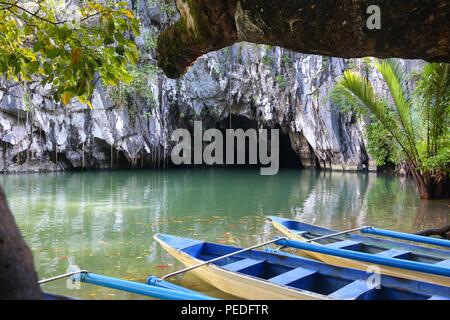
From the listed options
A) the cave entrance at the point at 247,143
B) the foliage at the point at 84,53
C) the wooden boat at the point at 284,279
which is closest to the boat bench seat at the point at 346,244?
the wooden boat at the point at 284,279

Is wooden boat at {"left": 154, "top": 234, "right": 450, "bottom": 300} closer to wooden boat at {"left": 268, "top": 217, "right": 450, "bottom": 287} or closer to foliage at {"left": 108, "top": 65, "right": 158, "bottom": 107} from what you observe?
wooden boat at {"left": 268, "top": 217, "right": 450, "bottom": 287}

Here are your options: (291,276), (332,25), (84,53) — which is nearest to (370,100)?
(291,276)

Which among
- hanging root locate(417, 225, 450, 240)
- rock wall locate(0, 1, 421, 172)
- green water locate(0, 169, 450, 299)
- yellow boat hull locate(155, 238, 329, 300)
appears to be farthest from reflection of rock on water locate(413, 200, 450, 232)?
rock wall locate(0, 1, 421, 172)

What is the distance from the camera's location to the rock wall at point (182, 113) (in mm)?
22453

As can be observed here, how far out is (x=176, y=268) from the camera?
534cm

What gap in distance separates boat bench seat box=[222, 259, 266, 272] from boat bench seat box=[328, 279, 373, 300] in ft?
3.43

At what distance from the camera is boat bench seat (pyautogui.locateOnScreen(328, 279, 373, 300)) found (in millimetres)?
3436

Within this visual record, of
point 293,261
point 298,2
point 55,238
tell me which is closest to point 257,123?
point 55,238

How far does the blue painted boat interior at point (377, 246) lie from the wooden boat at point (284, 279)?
2.68 ft

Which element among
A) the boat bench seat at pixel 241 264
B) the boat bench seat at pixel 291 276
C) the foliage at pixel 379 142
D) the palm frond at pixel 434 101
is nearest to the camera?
the boat bench seat at pixel 291 276

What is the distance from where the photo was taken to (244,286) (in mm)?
3975

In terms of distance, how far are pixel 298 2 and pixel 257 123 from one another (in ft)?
89.0

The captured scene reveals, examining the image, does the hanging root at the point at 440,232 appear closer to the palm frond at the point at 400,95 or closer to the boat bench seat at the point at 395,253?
the boat bench seat at the point at 395,253

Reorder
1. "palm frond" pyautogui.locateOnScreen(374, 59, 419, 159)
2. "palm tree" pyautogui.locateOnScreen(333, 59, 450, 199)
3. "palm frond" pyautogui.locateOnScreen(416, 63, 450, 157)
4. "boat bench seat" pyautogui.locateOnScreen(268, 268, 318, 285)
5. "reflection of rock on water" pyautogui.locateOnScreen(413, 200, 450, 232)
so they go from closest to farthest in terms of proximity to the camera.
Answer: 1. "boat bench seat" pyautogui.locateOnScreen(268, 268, 318, 285)
2. "reflection of rock on water" pyautogui.locateOnScreen(413, 200, 450, 232)
3. "palm frond" pyautogui.locateOnScreen(416, 63, 450, 157)
4. "palm tree" pyautogui.locateOnScreen(333, 59, 450, 199)
5. "palm frond" pyautogui.locateOnScreen(374, 59, 419, 159)
